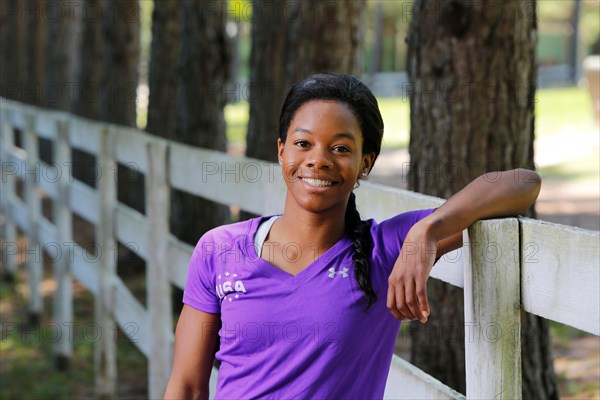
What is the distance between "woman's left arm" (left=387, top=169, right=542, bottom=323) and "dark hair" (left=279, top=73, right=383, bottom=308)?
0.17 m

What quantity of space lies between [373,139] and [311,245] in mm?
305

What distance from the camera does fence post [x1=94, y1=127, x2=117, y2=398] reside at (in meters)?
6.72

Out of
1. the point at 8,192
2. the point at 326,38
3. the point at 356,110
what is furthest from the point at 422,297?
the point at 8,192

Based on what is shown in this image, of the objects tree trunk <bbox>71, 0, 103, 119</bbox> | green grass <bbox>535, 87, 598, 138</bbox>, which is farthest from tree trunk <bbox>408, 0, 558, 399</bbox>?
tree trunk <bbox>71, 0, 103, 119</bbox>

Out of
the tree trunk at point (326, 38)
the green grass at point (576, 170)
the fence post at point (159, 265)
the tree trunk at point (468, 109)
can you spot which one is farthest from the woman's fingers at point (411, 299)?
the green grass at point (576, 170)

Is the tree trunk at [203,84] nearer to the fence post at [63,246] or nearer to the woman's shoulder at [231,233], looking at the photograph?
the fence post at [63,246]

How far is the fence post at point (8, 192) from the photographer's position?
449 inches

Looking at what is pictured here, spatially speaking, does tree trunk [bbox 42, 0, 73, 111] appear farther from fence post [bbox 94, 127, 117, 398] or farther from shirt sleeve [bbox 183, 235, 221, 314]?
shirt sleeve [bbox 183, 235, 221, 314]

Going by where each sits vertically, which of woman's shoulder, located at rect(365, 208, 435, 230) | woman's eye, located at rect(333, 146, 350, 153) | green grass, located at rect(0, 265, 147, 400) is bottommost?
green grass, located at rect(0, 265, 147, 400)

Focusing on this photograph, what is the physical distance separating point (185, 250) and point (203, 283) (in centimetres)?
220

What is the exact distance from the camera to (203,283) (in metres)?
2.74

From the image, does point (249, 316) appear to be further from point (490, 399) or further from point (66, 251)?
point (66, 251)

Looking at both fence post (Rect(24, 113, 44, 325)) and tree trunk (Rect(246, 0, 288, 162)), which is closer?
tree trunk (Rect(246, 0, 288, 162))

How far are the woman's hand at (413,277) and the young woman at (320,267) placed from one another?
3 cm
